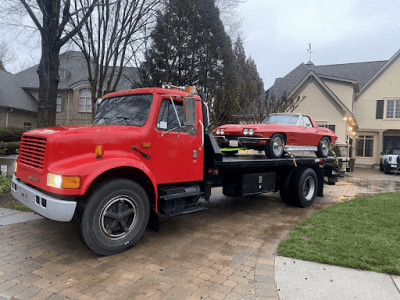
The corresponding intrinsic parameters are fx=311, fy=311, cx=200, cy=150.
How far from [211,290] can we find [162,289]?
1.74 feet

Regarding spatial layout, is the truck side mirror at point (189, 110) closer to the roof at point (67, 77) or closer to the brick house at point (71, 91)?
the roof at point (67, 77)

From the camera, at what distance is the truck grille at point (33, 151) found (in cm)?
404

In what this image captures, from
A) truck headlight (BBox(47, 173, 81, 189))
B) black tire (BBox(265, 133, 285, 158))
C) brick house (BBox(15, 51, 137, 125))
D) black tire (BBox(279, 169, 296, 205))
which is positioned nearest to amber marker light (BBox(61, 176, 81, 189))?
truck headlight (BBox(47, 173, 81, 189))

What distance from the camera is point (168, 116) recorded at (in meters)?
4.88

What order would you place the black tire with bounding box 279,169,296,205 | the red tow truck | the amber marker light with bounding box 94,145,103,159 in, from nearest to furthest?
the red tow truck → the amber marker light with bounding box 94,145,103,159 → the black tire with bounding box 279,169,296,205

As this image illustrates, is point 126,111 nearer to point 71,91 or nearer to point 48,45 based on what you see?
point 48,45

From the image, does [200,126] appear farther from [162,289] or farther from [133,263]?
[162,289]

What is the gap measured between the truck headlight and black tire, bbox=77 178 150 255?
30cm

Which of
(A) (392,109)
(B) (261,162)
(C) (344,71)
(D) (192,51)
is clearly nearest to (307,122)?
(B) (261,162)

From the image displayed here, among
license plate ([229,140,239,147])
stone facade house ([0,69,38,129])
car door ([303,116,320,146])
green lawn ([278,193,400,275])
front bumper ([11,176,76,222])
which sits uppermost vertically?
stone facade house ([0,69,38,129])

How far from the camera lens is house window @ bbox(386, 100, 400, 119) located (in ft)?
78.2

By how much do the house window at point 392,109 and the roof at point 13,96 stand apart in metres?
28.5

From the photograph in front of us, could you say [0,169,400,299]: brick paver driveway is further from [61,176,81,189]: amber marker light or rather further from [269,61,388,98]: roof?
[269,61,388,98]: roof

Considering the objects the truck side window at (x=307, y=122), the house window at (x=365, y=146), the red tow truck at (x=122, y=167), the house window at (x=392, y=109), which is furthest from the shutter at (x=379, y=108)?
the red tow truck at (x=122, y=167)
